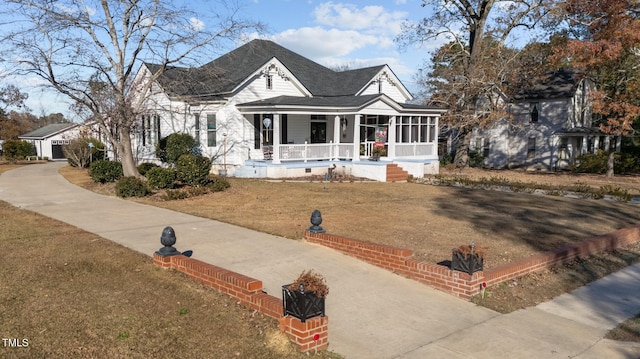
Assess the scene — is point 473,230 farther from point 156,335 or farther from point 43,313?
point 43,313

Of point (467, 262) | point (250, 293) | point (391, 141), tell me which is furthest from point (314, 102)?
point (250, 293)

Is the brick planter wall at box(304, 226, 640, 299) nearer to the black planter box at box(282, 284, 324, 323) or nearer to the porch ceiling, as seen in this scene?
the black planter box at box(282, 284, 324, 323)

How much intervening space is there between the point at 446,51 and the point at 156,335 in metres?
31.2

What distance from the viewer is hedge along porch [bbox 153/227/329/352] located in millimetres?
4922

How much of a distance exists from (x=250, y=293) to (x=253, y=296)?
0.07 metres

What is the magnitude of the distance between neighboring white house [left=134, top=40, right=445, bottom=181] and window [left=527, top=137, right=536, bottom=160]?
39.3 feet

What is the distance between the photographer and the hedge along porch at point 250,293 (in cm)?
492

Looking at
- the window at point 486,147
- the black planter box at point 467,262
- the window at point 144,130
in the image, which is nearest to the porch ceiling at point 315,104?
the window at point 144,130

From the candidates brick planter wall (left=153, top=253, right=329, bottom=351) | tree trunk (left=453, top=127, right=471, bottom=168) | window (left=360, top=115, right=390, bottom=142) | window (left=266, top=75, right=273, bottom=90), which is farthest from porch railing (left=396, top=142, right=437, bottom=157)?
brick planter wall (left=153, top=253, right=329, bottom=351)

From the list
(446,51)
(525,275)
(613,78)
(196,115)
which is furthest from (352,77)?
(525,275)

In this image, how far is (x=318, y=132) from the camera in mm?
26234

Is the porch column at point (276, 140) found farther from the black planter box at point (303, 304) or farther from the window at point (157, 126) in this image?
the black planter box at point (303, 304)

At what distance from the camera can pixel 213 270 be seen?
6305 millimetres

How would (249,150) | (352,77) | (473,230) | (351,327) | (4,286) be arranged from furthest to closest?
(352,77) < (249,150) < (473,230) < (4,286) < (351,327)
